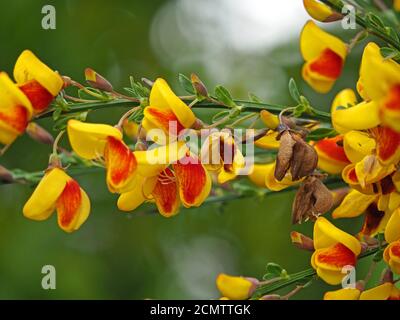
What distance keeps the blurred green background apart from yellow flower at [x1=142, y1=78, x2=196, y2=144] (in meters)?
1.60

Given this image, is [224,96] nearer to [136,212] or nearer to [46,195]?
[46,195]

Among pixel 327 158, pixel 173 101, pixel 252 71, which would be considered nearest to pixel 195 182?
pixel 173 101

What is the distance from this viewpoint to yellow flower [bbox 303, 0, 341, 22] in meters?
1.14

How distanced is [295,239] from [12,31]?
→ 6.96ft

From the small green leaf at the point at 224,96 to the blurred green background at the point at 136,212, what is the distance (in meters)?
1.56

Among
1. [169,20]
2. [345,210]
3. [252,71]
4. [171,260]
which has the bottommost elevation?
[345,210]

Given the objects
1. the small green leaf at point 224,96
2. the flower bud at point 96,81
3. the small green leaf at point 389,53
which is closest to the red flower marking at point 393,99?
Answer: the small green leaf at point 389,53

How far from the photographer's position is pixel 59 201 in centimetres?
101

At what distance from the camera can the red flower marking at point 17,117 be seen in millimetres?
958

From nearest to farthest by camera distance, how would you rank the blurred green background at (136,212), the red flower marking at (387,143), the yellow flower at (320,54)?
the red flower marking at (387,143) → the yellow flower at (320,54) → the blurred green background at (136,212)

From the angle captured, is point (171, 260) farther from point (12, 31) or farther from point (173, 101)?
point (173, 101)

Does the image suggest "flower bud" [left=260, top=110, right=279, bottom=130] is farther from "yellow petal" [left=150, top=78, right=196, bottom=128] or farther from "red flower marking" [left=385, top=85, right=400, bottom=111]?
"red flower marking" [left=385, top=85, right=400, bottom=111]

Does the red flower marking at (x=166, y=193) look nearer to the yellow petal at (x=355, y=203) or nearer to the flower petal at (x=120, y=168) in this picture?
the flower petal at (x=120, y=168)
